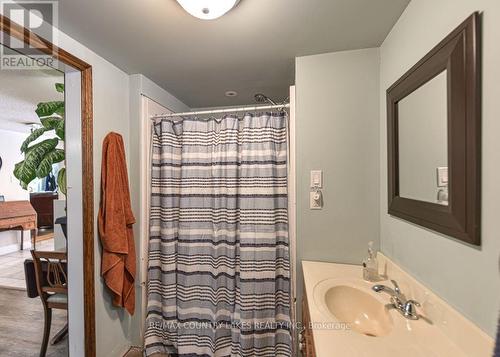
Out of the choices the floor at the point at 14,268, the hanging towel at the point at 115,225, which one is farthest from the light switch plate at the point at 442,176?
the floor at the point at 14,268

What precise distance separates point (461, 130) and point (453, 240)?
1.30 ft

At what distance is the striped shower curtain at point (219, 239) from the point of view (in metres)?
1.72

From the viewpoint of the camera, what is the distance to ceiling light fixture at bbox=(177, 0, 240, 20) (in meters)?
1.03

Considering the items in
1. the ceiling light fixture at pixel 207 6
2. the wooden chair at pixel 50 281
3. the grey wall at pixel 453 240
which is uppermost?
the ceiling light fixture at pixel 207 6

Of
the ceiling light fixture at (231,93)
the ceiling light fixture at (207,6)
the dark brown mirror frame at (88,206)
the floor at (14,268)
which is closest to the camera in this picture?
the ceiling light fixture at (207,6)

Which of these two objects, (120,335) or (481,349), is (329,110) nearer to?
(481,349)

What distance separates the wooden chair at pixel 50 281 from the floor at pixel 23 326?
0.19 metres

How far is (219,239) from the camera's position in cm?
182

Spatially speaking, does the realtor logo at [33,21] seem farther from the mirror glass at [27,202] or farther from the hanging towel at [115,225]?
the hanging towel at [115,225]

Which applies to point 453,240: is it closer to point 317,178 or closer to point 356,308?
point 356,308

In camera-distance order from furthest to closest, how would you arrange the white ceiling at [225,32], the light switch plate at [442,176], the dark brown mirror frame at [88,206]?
1. the dark brown mirror frame at [88,206]
2. the white ceiling at [225,32]
3. the light switch plate at [442,176]

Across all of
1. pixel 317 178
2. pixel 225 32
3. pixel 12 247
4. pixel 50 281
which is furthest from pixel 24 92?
pixel 12 247

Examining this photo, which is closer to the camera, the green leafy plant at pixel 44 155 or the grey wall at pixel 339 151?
the grey wall at pixel 339 151

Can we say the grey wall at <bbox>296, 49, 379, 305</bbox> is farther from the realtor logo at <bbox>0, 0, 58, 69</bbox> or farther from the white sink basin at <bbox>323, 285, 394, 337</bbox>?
the realtor logo at <bbox>0, 0, 58, 69</bbox>
